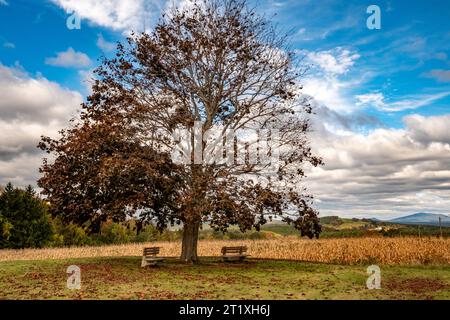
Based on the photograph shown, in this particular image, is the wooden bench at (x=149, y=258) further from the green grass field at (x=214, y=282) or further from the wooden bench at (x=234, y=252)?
the wooden bench at (x=234, y=252)

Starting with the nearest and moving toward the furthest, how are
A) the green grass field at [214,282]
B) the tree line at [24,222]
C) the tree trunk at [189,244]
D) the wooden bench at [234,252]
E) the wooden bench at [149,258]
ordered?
the green grass field at [214,282] → the wooden bench at [149,258] → the tree trunk at [189,244] → the wooden bench at [234,252] → the tree line at [24,222]

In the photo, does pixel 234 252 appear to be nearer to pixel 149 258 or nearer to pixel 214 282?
pixel 149 258

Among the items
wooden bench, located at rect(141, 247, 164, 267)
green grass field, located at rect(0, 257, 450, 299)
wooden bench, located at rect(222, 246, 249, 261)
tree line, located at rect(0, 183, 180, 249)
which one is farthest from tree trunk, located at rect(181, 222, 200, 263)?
tree line, located at rect(0, 183, 180, 249)

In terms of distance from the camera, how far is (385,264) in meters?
24.6

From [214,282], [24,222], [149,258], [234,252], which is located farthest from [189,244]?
[24,222]

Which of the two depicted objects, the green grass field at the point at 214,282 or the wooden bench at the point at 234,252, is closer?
the green grass field at the point at 214,282

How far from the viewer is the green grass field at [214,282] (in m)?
13.6

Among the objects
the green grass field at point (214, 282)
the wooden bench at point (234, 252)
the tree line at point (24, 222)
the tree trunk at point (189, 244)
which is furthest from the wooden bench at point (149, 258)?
the tree line at point (24, 222)

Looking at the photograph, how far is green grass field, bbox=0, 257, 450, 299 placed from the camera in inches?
537

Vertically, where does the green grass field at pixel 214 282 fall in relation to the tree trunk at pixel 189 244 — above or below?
below

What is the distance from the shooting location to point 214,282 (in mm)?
16156

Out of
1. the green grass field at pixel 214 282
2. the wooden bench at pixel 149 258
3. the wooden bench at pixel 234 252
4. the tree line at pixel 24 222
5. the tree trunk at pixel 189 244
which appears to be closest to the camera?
the green grass field at pixel 214 282

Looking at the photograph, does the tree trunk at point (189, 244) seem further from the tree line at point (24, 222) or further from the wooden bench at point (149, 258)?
the tree line at point (24, 222)

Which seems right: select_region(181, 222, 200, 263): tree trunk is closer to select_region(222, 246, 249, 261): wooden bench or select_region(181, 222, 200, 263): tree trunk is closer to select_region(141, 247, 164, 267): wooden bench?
select_region(141, 247, 164, 267): wooden bench
